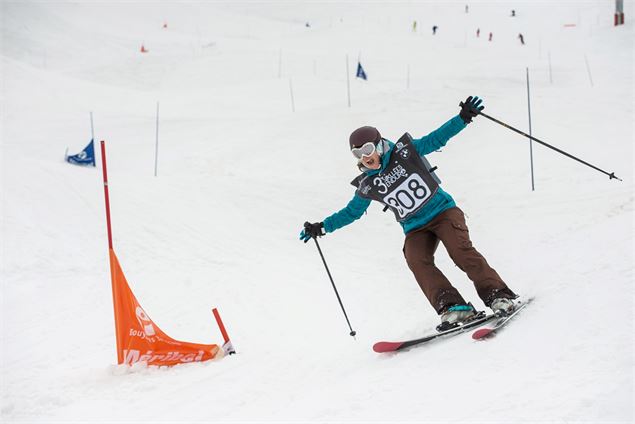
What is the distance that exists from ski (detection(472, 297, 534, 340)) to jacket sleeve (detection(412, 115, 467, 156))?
134cm

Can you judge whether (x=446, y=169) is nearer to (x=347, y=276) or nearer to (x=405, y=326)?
(x=347, y=276)

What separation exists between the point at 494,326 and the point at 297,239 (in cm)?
616

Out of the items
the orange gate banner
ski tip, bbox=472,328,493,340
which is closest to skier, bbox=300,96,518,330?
ski tip, bbox=472,328,493,340

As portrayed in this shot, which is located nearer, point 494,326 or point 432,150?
point 494,326

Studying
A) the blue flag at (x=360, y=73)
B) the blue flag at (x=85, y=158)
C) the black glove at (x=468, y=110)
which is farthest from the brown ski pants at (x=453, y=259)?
the blue flag at (x=360, y=73)

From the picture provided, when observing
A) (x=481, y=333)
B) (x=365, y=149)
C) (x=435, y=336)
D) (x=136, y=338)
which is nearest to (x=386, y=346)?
(x=435, y=336)

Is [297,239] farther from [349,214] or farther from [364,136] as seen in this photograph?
[364,136]

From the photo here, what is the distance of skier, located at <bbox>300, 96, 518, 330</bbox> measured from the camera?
14.6 feet

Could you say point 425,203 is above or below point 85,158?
below

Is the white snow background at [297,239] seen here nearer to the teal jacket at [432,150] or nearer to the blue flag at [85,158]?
the blue flag at [85,158]

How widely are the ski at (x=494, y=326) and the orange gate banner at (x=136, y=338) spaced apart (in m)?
2.64

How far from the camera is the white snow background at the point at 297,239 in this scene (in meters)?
3.53

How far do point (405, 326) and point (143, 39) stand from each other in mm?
29987

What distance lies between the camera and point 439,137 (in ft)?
14.9
